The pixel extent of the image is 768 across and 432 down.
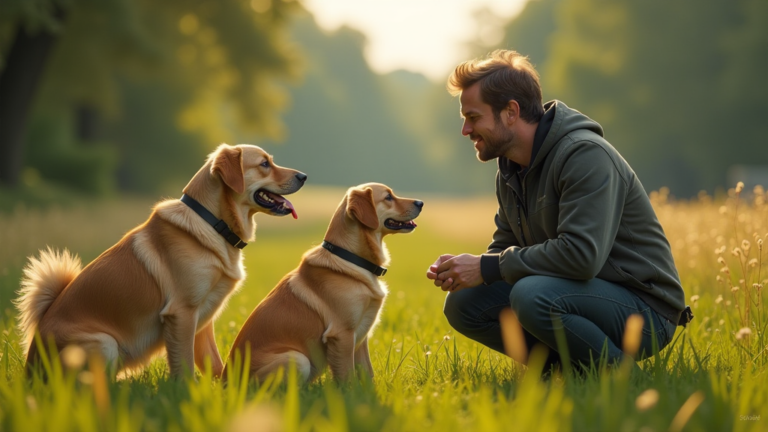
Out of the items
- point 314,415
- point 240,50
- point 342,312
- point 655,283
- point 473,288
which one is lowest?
point 314,415

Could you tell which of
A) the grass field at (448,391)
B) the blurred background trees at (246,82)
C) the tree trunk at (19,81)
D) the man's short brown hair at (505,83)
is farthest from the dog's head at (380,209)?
the tree trunk at (19,81)

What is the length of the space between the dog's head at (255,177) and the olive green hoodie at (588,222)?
52.0 inches

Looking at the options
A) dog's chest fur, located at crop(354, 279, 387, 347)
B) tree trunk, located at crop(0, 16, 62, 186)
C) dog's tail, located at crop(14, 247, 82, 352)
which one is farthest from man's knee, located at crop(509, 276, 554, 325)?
tree trunk, located at crop(0, 16, 62, 186)

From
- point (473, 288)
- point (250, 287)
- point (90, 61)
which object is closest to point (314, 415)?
point (473, 288)

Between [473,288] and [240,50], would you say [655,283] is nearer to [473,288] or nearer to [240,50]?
[473,288]

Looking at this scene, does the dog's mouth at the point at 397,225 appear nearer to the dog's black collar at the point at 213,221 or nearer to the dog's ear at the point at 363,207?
the dog's ear at the point at 363,207

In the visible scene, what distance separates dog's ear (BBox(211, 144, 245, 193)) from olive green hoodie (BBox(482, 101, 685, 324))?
4.85 ft

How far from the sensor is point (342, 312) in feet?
13.0

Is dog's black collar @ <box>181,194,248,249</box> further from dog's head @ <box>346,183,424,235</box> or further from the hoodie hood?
the hoodie hood

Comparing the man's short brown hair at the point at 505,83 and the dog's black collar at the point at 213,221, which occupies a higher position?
the man's short brown hair at the point at 505,83

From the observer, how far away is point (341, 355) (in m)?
3.90

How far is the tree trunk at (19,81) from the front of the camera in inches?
574

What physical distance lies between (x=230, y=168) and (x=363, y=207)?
82 cm

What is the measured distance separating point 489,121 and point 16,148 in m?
14.1
